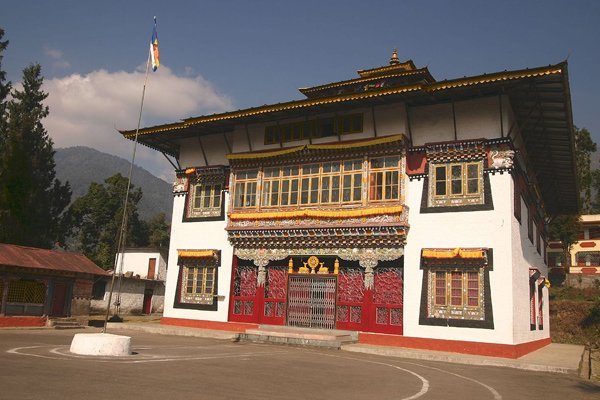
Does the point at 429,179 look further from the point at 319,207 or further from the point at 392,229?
the point at 319,207

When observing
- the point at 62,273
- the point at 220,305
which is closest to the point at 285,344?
the point at 220,305

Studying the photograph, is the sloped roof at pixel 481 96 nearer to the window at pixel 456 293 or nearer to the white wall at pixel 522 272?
the white wall at pixel 522 272

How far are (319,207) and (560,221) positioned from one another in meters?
36.2

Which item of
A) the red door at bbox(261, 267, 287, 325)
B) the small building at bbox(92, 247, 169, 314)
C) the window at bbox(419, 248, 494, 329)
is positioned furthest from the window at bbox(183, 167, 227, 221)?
the small building at bbox(92, 247, 169, 314)

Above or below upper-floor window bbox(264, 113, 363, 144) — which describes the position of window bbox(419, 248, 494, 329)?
below

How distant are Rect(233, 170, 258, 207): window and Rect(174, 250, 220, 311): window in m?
2.47

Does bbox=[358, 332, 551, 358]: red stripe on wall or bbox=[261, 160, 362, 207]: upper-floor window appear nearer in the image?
bbox=[358, 332, 551, 358]: red stripe on wall

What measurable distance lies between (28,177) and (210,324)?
2280 cm

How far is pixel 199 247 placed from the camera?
2356cm

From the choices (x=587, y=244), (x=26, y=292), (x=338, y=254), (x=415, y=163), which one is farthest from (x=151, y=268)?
(x=587, y=244)

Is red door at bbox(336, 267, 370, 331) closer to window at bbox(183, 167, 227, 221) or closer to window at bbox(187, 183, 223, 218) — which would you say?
window at bbox(183, 167, 227, 221)

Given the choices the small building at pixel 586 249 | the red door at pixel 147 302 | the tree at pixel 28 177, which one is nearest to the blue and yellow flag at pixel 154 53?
the tree at pixel 28 177

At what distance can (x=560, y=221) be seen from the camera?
48.5m

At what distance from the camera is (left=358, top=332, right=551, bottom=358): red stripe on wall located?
1684cm
